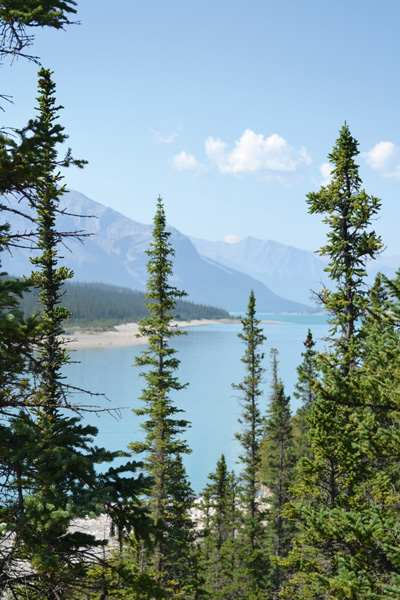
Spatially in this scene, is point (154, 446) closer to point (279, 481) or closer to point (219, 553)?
point (219, 553)

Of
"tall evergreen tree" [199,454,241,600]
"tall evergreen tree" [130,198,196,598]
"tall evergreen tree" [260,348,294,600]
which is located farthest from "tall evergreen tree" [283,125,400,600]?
"tall evergreen tree" [260,348,294,600]

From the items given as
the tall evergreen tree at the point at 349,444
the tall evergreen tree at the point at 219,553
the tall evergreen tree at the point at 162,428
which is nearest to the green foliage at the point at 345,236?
the tall evergreen tree at the point at 349,444

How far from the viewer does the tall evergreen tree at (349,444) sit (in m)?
8.16

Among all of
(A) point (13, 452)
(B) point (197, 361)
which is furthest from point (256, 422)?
(B) point (197, 361)

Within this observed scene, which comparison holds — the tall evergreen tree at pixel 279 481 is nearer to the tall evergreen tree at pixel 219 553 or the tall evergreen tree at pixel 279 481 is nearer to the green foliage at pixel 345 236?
the tall evergreen tree at pixel 219 553

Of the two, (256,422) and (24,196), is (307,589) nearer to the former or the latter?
(24,196)

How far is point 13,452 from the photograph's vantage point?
569 cm

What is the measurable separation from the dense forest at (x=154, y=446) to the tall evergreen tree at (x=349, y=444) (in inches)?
1.7

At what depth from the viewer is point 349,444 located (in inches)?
469

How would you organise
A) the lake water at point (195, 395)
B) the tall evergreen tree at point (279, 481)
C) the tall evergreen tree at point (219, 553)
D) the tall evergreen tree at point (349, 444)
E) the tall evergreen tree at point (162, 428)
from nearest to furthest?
the tall evergreen tree at point (349, 444), the tall evergreen tree at point (162, 428), the tall evergreen tree at point (219, 553), the tall evergreen tree at point (279, 481), the lake water at point (195, 395)

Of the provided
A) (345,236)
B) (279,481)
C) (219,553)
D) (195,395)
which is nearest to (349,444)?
(345,236)

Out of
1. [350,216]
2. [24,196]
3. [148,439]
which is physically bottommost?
[148,439]

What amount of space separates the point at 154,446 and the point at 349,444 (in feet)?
33.9

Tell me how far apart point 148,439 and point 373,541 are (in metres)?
13.2
